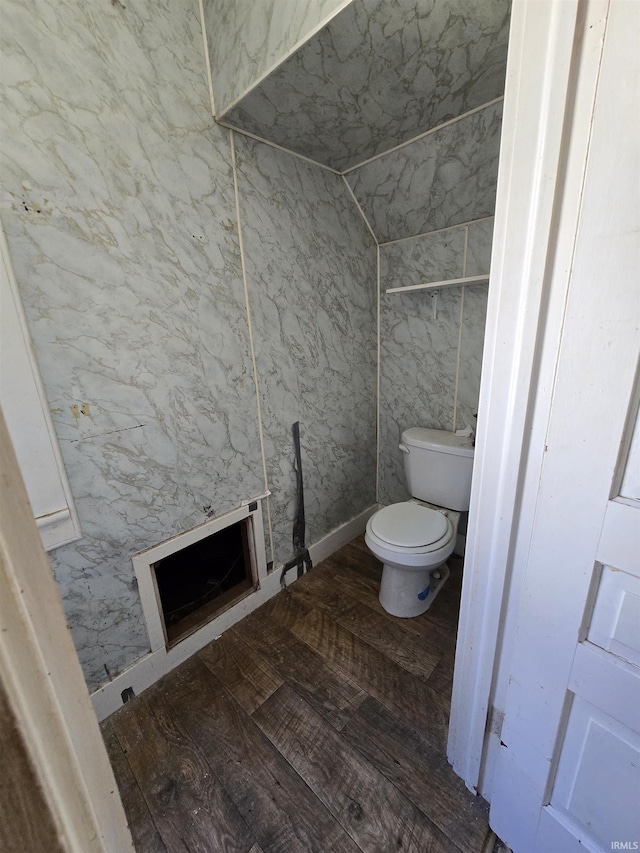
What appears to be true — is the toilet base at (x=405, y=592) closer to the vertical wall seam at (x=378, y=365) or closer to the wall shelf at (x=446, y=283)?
the vertical wall seam at (x=378, y=365)

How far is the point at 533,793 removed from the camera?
0.82m

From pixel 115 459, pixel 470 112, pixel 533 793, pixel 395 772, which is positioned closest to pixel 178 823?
pixel 395 772

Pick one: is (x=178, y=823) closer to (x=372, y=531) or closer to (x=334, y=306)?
(x=372, y=531)

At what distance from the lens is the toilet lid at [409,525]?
1.50 m

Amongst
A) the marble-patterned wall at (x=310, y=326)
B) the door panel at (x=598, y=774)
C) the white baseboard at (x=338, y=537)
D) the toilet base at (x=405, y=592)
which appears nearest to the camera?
the door panel at (x=598, y=774)

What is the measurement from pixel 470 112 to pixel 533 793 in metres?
2.13

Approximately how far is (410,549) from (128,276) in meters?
1.51

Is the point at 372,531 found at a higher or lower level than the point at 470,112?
lower

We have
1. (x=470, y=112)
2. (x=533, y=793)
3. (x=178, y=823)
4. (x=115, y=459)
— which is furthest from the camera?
(x=470, y=112)

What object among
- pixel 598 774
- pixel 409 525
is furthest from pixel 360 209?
pixel 598 774

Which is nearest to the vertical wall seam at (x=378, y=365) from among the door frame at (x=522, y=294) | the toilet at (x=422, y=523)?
the toilet at (x=422, y=523)

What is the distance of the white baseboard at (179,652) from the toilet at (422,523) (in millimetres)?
546

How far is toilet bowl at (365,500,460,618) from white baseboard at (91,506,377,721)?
0.53 meters

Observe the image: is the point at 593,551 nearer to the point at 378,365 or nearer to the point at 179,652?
the point at 179,652
